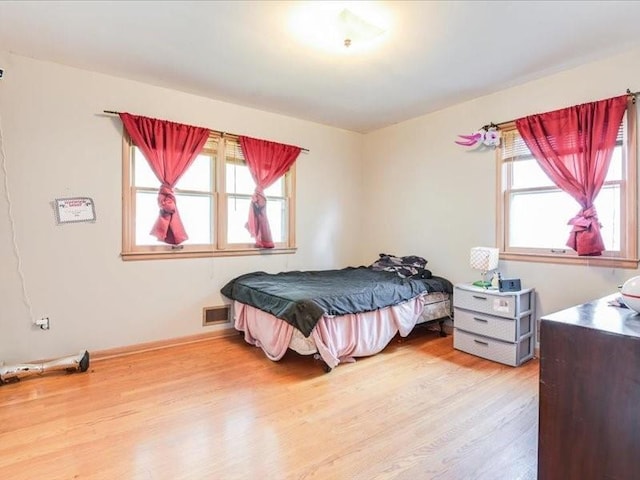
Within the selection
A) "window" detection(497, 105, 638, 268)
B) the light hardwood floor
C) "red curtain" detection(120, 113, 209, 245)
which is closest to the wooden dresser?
the light hardwood floor

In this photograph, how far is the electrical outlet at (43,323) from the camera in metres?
2.76

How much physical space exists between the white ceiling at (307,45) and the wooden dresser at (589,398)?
1.85 metres

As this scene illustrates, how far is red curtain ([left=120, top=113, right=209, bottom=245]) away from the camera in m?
3.08

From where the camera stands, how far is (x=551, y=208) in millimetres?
3051

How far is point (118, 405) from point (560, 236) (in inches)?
140

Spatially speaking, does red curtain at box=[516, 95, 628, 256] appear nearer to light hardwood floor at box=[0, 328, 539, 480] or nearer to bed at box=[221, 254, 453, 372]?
light hardwood floor at box=[0, 328, 539, 480]

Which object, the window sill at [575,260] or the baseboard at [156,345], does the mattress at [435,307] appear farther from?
the baseboard at [156,345]

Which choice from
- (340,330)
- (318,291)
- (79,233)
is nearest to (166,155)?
(79,233)

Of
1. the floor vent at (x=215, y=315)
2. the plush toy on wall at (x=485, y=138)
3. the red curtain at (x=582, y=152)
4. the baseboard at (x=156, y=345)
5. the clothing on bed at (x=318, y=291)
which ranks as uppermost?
the plush toy on wall at (x=485, y=138)

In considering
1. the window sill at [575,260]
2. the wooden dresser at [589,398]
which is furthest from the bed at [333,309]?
the wooden dresser at [589,398]

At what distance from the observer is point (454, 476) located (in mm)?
1545

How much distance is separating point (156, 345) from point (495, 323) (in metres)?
3.02

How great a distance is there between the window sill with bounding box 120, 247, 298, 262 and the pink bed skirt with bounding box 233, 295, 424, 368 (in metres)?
0.60

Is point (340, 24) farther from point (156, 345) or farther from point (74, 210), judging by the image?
point (156, 345)
